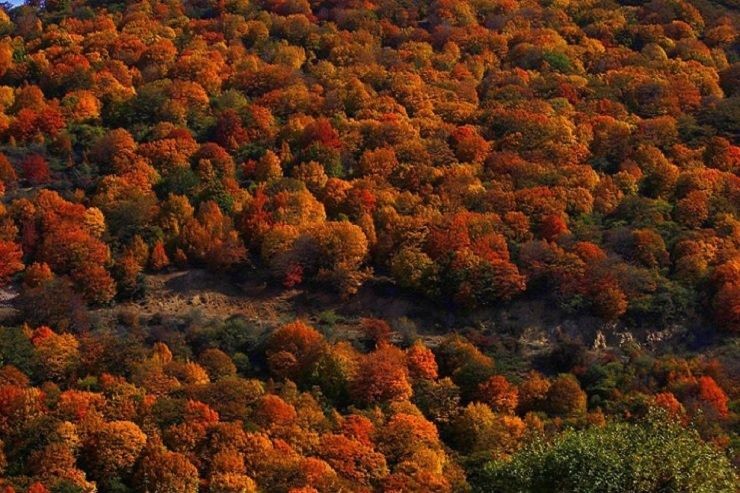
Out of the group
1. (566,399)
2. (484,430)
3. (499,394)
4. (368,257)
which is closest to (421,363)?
(499,394)

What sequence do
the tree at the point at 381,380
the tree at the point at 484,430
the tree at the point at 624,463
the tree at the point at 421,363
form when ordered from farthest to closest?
the tree at the point at 421,363, the tree at the point at 381,380, the tree at the point at 484,430, the tree at the point at 624,463

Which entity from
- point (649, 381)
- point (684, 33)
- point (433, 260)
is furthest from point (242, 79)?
point (649, 381)

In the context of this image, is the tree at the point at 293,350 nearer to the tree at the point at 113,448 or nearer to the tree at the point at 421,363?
the tree at the point at 421,363

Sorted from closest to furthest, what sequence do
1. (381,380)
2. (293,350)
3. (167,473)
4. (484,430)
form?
(167,473)
(484,430)
(381,380)
(293,350)

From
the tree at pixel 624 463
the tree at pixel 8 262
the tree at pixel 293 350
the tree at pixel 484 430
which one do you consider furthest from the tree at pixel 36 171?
the tree at pixel 624 463

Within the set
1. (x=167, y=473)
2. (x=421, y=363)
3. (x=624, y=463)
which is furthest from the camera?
(x=421, y=363)

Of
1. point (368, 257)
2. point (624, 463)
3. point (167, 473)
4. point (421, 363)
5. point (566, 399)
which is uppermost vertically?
point (624, 463)

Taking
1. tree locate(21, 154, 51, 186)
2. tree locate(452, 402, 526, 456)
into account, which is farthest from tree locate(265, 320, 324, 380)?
tree locate(21, 154, 51, 186)

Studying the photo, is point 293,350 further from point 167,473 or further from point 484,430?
point 167,473

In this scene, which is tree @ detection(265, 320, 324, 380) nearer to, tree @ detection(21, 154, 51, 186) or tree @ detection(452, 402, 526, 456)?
tree @ detection(452, 402, 526, 456)
